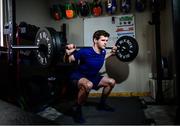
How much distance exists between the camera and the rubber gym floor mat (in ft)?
8.25

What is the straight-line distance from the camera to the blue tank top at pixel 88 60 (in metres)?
3.01

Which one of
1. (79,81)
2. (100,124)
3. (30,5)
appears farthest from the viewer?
(30,5)

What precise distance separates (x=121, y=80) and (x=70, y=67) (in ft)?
3.94

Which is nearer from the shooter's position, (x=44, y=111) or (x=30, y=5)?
(x=44, y=111)

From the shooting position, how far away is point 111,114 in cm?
287

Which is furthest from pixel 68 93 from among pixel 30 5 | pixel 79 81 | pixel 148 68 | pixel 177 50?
pixel 177 50

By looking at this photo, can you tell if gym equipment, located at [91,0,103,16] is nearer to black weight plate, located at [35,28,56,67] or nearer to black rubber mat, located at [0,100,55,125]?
black weight plate, located at [35,28,56,67]

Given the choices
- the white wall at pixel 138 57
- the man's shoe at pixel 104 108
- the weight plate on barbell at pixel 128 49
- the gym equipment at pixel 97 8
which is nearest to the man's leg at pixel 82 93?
the man's shoe at pixel 104 108

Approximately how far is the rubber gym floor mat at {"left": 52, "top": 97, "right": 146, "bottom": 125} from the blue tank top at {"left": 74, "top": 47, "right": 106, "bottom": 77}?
0.54 m

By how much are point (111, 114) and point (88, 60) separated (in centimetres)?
78

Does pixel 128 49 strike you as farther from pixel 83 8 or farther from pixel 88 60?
pixel 83 8

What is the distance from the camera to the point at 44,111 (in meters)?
2.95

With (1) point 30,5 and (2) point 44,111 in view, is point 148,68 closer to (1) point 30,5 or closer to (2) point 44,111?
(2) point 44,111

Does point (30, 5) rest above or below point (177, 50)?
above
